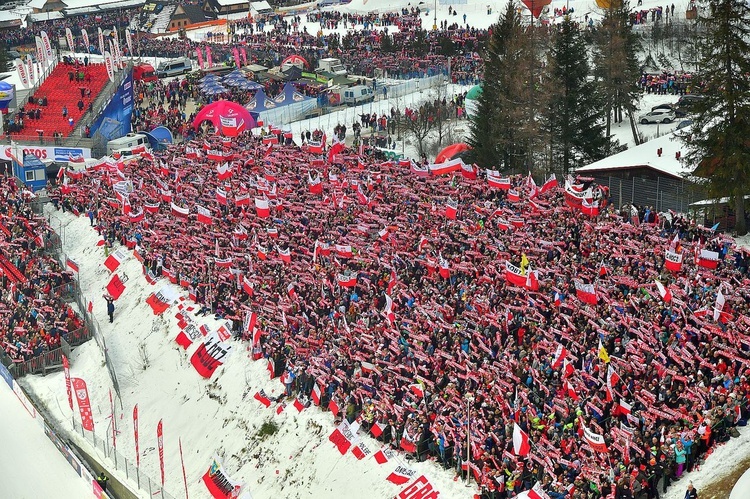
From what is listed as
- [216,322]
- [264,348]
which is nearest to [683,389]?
[264,348]

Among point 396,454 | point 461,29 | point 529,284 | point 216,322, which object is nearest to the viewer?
point 396,454

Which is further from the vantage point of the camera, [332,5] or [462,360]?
[332,5]

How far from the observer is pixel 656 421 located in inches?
990

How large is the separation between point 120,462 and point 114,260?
45.1 ft

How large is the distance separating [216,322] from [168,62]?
51164mm

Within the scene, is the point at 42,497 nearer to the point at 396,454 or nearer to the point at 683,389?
the point at 396,454

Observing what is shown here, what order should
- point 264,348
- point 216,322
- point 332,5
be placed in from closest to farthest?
point 264,348 → point 216,322 → point 332,5

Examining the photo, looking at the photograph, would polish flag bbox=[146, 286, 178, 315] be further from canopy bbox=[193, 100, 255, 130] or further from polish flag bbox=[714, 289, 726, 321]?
polish flag bbox=[714, 289, 726, 321]

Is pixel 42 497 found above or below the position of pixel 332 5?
below

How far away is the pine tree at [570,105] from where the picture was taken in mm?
46344

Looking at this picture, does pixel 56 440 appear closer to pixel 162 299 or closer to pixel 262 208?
pixel 162 299

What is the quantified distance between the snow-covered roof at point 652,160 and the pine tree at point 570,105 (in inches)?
136

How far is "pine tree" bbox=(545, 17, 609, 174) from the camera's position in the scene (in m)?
46.3

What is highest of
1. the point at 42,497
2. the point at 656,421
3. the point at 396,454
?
the point at 656,421
